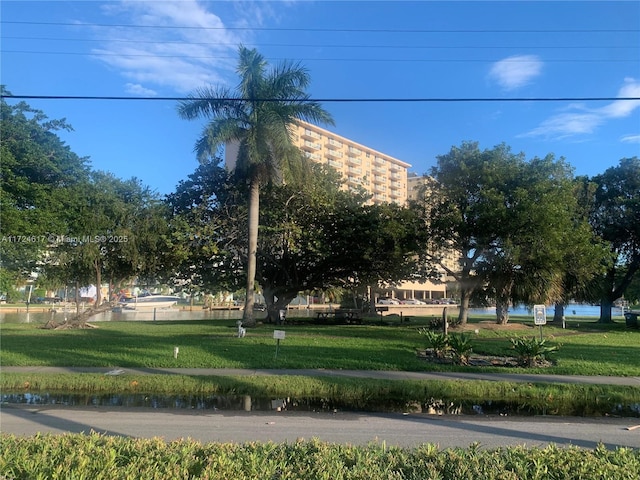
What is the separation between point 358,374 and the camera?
11.9 metres

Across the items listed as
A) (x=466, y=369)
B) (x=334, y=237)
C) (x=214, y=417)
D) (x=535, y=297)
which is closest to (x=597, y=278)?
(x=535, y=297)

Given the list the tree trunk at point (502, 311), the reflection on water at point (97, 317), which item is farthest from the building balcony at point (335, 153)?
the tree trunk at point (502, 311)

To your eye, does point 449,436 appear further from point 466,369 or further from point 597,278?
point 597,278

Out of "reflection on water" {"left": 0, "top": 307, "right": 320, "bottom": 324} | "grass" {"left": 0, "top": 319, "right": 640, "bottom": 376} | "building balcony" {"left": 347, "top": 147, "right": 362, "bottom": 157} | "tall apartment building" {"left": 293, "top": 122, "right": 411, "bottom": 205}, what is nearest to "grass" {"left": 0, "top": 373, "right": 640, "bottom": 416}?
"grass" {"left": 0, "top": 319, "right": 640, "bottom": 376}

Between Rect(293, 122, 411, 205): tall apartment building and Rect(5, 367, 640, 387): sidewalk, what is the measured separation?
315 ft

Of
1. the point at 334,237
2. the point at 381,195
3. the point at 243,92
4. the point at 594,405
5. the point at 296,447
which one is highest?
the point at 381,195

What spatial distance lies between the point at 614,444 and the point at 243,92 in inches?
806

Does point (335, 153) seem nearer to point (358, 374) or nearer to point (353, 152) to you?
point (353, 152)

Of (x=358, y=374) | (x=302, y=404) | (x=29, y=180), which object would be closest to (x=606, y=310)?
(x=358, y=374)

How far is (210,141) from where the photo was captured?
22797mm

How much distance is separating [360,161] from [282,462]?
12495 centimetres

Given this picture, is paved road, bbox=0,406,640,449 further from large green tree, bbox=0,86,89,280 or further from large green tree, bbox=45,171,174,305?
large green tree, bbox=45,171,174,305

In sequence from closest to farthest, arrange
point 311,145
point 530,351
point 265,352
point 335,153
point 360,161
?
point 530,351 < point 265,352 < point 311,145 < point 335,153 < point 360,161

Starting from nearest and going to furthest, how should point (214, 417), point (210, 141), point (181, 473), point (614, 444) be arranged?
point (181, 473) < point (614, 444) < point (214, 417) < point (210, 141)
